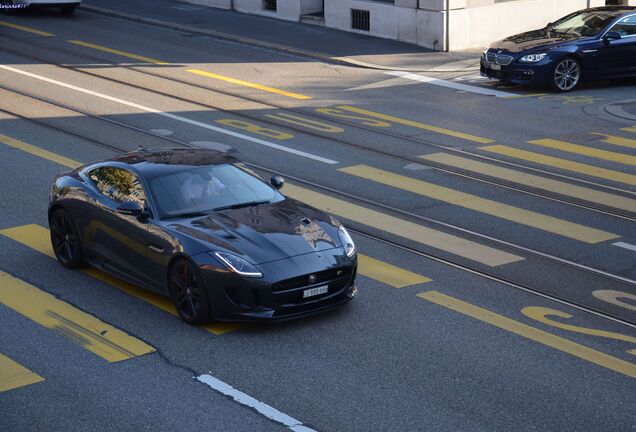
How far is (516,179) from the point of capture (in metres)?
16.8

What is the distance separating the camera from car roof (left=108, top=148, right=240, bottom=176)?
1205 cm

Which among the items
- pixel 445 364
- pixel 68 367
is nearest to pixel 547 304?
pixel 445 364

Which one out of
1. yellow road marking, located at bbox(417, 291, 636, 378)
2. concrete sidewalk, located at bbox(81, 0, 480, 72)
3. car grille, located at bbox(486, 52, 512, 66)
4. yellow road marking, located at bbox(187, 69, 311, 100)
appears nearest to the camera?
yellow road marking, located at bbox(417, 291, 636, 378)

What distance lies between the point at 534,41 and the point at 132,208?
1490 cm

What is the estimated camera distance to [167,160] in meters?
12.3

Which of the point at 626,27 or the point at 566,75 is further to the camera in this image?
the point at 626,27

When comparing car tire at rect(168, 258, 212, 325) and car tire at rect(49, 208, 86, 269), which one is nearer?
car tire at rect(168, 258, 212, 325)

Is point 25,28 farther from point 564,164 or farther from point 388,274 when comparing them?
point 388,274

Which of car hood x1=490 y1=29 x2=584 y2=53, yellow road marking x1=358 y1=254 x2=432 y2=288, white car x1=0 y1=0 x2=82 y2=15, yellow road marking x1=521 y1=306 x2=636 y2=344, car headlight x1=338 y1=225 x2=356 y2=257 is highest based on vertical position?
white car x1=0 y1=0 x2=82 y2=15

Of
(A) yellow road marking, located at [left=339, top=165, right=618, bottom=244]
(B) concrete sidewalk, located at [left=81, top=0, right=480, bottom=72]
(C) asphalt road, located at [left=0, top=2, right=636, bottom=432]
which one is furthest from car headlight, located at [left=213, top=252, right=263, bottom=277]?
(B) concrete sidewalk, located at [left=81, top=0, right=480, bottom=72]

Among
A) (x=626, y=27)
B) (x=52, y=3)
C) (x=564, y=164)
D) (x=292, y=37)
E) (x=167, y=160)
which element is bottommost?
(x=564, y=164)

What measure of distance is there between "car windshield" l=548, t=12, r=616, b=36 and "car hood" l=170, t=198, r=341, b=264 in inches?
573

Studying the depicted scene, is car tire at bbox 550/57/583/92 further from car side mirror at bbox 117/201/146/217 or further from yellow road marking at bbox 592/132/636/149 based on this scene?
car side mirror at bbox 117/201/146/217

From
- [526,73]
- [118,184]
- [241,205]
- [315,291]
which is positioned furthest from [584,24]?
[315,291]
